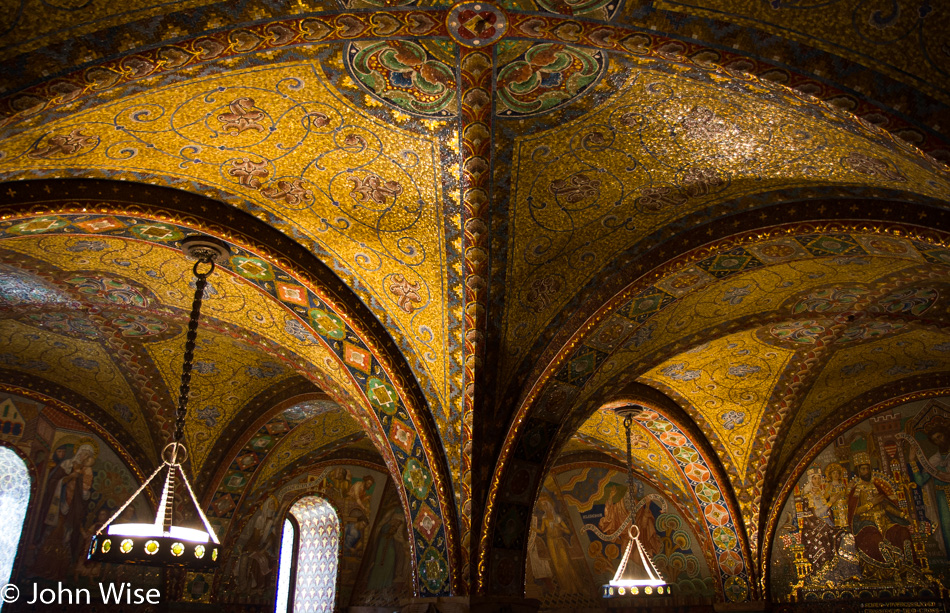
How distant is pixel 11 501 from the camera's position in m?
9.64

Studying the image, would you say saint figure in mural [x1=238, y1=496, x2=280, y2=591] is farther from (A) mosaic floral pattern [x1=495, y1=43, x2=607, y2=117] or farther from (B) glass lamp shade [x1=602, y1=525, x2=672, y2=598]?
(A) mosaic floral pattern [x1=495, y1=43, x2=607, y2=117]

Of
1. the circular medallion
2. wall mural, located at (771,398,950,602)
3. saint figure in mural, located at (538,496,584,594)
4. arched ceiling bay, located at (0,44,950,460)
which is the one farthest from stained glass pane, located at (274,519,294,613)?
the circular medallion

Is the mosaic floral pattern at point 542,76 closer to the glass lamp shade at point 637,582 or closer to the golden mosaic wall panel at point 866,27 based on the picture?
the golden mosaic wall panel at point 866,27

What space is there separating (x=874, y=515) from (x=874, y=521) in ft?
0.30

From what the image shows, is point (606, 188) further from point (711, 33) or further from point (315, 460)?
point (315, 460)

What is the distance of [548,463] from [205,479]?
555 centimetres

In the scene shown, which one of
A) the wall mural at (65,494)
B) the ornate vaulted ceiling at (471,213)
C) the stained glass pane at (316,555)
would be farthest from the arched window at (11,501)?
the stained glass pane at (316,555)

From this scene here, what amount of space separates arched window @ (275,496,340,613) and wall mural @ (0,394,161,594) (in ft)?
8.50

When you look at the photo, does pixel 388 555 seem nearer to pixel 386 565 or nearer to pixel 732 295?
pixel 386 565

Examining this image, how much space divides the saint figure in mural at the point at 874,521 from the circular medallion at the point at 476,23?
31.3 feet

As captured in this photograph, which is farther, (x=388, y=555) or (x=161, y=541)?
(x=388, y=555)

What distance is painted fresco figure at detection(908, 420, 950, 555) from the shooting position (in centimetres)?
992

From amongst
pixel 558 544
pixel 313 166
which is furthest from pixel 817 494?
pixel 313 166

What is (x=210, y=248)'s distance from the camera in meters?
6.51
